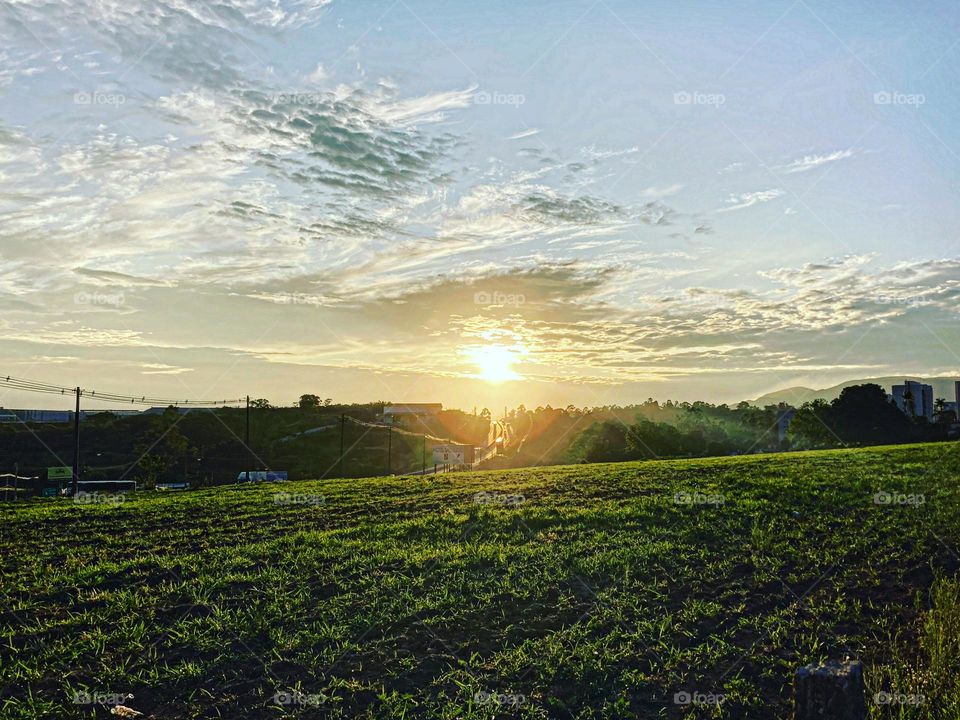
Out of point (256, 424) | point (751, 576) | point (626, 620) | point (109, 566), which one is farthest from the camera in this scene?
point (256, 424)

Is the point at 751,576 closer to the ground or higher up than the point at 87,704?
higher up

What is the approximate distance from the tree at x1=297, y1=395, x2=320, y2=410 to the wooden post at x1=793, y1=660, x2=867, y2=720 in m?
142

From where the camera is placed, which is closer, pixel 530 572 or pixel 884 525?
pixel 530 572

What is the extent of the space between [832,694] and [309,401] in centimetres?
14639

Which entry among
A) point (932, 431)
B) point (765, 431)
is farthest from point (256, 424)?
A: point (932, 431)

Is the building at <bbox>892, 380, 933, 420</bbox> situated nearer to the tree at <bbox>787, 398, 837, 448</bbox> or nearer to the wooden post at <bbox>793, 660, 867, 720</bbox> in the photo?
the tree at <bbox>787, 398, 837, 448</bbox>

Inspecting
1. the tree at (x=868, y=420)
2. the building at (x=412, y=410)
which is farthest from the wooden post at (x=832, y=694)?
the building at (x=412, y=410)

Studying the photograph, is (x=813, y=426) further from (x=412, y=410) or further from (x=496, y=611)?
(x=412, y=410)

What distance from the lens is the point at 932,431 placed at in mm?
67812

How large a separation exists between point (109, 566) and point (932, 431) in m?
77.4

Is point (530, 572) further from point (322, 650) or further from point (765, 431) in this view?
point (765, 431)

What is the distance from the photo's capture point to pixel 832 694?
18.7ft

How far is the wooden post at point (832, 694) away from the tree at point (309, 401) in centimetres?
14215

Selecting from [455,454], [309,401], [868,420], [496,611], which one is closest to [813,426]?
[868,420]
